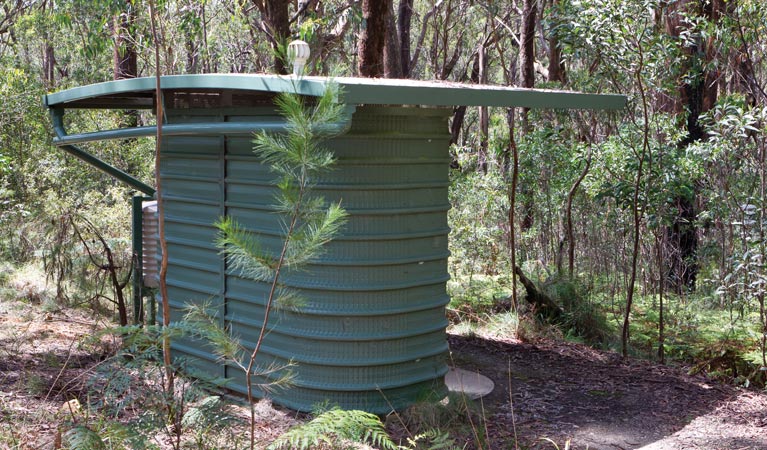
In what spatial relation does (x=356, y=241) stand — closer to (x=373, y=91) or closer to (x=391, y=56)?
(x=373, y=91)

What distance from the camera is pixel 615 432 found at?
239 inches

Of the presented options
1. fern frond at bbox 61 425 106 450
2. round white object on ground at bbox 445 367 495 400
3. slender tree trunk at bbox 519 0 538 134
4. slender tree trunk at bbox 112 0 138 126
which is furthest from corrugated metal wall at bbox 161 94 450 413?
slender tree trunk at bbox 519 0 538 134

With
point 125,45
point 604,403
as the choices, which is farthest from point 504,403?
point 125,45

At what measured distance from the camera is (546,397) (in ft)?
22.6

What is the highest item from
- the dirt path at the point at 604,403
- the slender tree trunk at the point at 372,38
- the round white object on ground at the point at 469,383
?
the slender tree trunk at the point at 372,38

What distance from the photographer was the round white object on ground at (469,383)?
6820 millimetres

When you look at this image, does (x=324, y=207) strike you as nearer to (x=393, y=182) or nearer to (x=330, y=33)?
(x=393, y=182)

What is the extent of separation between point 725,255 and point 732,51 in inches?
138


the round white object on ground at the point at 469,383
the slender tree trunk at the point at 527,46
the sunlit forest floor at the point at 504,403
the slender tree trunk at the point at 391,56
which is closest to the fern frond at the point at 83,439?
the sunlit forest floor at the point at 504,403

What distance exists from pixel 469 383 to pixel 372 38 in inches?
218

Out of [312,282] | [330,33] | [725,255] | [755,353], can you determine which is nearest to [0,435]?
[312,282]

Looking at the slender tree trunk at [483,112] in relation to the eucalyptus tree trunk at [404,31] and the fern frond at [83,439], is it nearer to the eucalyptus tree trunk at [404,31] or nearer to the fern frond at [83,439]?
the eucalyptus tree trunk at [404,31]

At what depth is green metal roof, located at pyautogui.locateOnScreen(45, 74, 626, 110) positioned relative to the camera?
5081 mm

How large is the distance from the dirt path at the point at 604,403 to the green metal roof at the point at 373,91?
2141 mm
